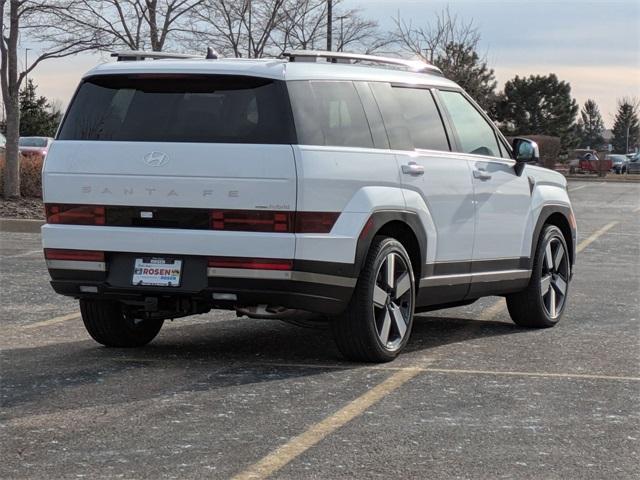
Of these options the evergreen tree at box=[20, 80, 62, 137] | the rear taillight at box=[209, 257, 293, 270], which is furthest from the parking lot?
the evergreen tree at box=[20, 80, 62, 137]

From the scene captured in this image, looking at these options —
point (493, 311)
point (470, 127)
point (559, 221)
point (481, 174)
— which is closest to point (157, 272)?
point (481, 174)

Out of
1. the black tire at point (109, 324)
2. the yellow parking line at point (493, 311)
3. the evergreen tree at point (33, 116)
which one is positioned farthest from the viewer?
the evergreen tree at point (33, 116)

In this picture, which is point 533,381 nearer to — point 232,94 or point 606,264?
point 232,94

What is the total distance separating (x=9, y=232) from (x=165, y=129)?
478 inches

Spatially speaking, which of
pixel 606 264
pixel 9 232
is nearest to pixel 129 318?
pixel 606 264

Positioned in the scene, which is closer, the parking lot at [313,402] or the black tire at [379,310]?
the parking lot at [313,402]

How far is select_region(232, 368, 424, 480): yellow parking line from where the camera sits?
5168 mm

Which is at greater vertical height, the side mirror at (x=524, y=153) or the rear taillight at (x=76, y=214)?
the side mirror at (x=524, y=153)

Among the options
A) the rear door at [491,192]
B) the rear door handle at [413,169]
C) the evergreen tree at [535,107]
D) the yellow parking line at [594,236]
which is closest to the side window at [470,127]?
the rear door at [491,192]

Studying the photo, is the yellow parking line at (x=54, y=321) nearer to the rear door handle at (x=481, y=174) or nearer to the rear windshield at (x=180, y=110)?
the rear windshield at (x=180, y=110)

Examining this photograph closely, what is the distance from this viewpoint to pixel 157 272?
24.8 ft

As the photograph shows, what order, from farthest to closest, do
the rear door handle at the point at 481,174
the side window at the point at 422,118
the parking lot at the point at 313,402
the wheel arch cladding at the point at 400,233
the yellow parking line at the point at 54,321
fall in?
the yellow parking line at the point at 54,321 < the rear door handle at the point at 481,174 < the side window at the point at 422,118 < the wheel arch cladding at the point at 400,233 < the parking lot at the point at 313,402

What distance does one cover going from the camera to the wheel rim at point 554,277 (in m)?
9.99

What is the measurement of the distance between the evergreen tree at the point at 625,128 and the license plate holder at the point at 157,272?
446ft
